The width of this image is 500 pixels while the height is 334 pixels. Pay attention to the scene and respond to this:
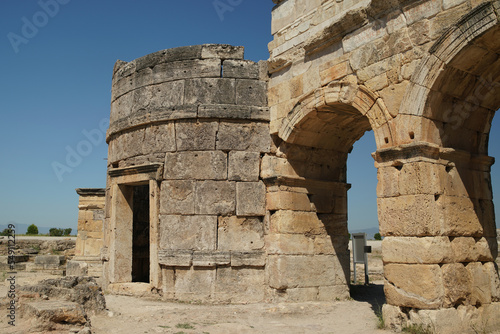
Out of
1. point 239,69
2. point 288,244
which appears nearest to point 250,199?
point 288,244

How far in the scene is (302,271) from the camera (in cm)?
767

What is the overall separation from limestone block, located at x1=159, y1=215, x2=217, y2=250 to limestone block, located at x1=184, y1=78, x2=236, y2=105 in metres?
2.13

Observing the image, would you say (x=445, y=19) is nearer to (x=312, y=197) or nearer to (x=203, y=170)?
(x=312, y=197)

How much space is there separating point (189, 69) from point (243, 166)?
2096 mm

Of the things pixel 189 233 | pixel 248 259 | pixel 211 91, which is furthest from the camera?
pixel 211 91

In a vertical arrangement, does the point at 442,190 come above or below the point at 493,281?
above

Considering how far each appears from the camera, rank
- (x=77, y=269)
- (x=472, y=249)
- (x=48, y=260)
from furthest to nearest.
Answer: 1. (x=48, y=260)
2. (x=77, y=269)
3. (x=472, y=249)

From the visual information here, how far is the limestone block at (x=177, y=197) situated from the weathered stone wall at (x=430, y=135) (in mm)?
2973

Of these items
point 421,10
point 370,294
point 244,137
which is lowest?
point 370,294

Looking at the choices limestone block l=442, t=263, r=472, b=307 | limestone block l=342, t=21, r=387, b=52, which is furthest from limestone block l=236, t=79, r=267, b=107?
limestone block l=442, t=263, r=472, b=307

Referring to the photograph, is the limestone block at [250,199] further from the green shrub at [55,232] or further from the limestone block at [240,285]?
the green shrub at [55,232]

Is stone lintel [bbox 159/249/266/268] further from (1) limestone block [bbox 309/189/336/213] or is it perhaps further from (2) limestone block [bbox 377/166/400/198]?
(2) limestone block [bbox 377/166/400/198]

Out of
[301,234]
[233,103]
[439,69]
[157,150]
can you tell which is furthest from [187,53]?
[439,69]

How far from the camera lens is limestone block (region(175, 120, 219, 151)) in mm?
7926
